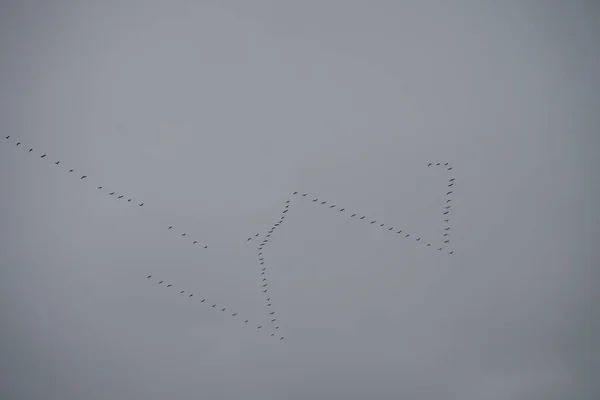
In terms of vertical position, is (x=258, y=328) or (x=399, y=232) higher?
(x=399, y=232)

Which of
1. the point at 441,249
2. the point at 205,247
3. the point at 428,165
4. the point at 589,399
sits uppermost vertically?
the point at 428,165

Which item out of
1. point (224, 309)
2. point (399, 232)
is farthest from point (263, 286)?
point (399, 232)

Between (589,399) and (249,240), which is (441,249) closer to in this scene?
(249,240)

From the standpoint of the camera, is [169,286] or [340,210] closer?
[340,210]

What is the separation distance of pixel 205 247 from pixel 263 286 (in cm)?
1133

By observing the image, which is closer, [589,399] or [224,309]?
[224,309]

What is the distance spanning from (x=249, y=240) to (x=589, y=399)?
201 feet

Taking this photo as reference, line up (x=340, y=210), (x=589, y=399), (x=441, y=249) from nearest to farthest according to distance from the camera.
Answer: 1. (x=340, y=210)
2. (x=441, y=249)
3. (x=589, y=399)

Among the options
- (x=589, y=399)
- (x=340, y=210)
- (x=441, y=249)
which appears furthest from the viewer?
(x=589, y=399)

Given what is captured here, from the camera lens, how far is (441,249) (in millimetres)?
95062

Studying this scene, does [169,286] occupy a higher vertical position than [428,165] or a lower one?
lower

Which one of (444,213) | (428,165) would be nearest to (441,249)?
(444,213)

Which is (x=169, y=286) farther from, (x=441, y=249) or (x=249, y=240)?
(x=441, y=249)

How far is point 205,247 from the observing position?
90062mm
